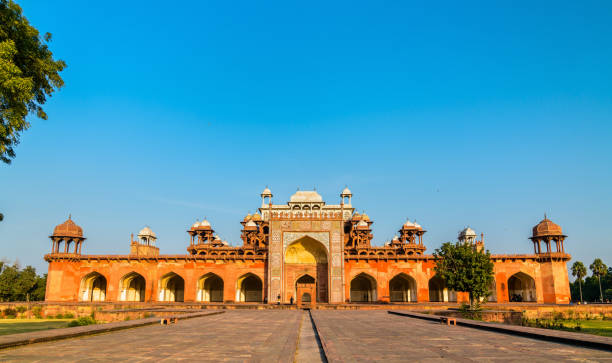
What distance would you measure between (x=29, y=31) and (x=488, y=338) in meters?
13.0

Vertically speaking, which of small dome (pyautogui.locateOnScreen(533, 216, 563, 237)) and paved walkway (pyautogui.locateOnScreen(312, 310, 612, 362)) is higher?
small dome (pyautogui.locateOnScreen(533, 216, 563, 237))

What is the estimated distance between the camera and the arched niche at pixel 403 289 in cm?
3469

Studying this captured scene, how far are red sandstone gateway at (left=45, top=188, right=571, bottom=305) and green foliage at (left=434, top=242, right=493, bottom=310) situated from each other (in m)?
12.6

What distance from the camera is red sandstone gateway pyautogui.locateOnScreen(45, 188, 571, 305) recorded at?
33.5 metres

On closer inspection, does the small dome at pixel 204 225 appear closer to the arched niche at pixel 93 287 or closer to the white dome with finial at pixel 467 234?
the arched niche at pixel 93 287

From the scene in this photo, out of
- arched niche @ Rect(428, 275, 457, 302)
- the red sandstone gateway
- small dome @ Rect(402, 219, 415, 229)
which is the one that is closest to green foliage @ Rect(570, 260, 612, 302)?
the red sandstone gateway

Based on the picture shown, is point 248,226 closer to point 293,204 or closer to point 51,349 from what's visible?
point 293,204

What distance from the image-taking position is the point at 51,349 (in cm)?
644

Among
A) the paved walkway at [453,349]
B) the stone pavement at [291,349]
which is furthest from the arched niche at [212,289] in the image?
the paved walkway at [453,349]

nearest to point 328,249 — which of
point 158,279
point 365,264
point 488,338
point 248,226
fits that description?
point 365,264

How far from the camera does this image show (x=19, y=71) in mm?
9789

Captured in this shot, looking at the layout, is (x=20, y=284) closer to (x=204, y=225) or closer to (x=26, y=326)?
(x=204, y=225)

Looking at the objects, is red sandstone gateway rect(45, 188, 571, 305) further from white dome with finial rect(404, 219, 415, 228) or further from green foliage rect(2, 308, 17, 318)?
green foliage rect(2, 308, 17, 318)

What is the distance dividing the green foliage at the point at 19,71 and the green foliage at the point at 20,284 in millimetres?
34987
